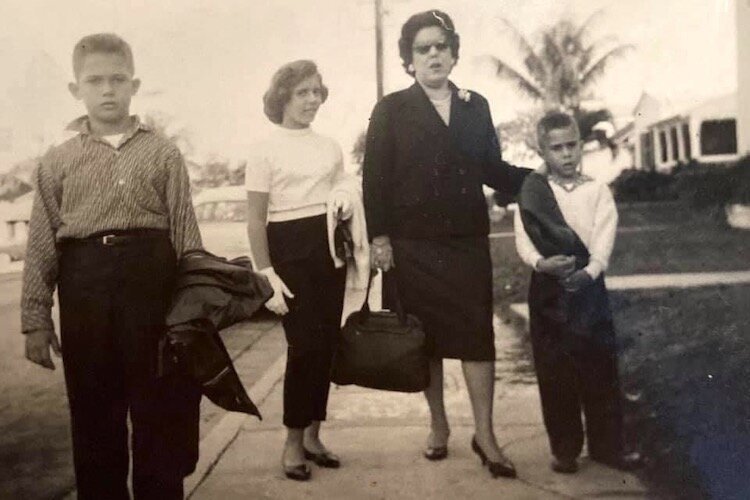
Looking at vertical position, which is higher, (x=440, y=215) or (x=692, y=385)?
(x=440, y=215)

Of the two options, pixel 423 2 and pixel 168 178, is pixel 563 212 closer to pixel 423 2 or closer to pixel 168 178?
pixel 423 2

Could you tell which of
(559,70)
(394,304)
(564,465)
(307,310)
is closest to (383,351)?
(394,304)

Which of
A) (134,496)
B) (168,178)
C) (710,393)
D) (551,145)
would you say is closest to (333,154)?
(168,178)

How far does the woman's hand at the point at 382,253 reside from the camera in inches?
80.8

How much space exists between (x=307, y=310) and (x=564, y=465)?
0.80m

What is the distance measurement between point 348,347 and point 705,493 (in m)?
1.04

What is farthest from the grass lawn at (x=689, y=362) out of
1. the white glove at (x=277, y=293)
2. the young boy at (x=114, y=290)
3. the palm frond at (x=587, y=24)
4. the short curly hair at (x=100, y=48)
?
the short curly hair at (x=100, y=48)

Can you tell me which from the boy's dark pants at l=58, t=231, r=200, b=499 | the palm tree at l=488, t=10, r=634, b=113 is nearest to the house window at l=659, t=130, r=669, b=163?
the palm tree at l=488, t=10, r=634, b=113

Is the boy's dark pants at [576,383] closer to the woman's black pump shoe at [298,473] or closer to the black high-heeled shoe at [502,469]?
the black high-heeled shoe at [502,469]

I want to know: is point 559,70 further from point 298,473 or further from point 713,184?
point 298,473

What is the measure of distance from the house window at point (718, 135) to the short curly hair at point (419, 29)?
71 cm

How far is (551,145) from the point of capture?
2.06 metres

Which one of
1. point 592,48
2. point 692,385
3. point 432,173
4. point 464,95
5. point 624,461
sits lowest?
point 624,461

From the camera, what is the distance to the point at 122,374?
2.03 m
